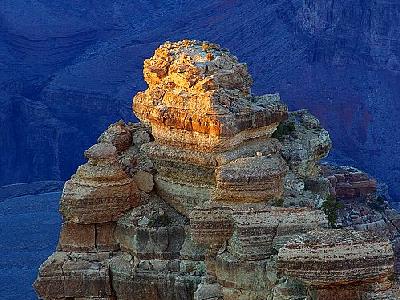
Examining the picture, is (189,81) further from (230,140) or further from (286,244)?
(286,244)

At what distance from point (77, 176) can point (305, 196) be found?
109 inches

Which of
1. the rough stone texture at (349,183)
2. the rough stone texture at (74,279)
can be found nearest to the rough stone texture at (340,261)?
the rough stone texture at (74,279)

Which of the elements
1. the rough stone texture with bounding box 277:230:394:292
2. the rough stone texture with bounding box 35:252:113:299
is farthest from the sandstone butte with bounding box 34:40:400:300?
the rough stone texture with bounding box 277:230:394:292

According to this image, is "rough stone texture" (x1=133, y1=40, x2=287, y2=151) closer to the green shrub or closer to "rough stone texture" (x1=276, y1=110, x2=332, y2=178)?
"rough stone texture" (x1=276, y1=110, x2=332, y2=178)

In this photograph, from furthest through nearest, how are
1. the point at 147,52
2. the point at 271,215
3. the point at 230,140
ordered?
1. the point at 147,52
2. the point at 230,140
3. the point at 271,215

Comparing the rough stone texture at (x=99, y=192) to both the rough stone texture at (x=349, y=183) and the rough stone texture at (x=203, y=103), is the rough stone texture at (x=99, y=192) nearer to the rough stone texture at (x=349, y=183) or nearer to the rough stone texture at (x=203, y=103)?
the rough stone texture at (x=203, y=103)

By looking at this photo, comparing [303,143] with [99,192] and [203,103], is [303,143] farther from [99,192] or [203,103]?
[99,192]

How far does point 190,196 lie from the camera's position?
12.3 m

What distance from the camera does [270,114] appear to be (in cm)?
1233

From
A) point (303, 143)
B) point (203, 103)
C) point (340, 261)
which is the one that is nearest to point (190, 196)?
point (203, 103)

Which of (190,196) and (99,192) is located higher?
(99,192)

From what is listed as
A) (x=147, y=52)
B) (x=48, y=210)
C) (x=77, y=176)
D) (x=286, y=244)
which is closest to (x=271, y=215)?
(x=286, y=244)

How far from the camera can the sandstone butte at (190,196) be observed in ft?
35.5

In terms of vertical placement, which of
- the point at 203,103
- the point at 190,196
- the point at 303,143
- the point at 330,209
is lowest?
the point at 330,209
